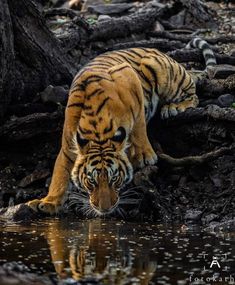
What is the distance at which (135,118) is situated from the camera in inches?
317

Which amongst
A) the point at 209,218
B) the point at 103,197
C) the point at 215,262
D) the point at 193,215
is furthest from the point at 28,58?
the point at 215,262

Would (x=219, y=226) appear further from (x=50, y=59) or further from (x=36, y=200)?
(x=50, y=59)

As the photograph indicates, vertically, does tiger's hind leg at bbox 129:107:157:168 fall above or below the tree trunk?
below

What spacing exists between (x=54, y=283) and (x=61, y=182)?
3.06m

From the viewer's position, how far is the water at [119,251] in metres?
5.70

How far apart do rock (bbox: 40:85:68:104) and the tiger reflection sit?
71.4 inches

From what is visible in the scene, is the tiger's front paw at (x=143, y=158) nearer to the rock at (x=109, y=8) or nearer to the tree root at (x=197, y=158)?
the tree root at (x=197, y=158)

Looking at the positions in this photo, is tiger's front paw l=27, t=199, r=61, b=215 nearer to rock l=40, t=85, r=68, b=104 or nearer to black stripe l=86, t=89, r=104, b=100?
black stripe l=86, t=89, r=104, b=100

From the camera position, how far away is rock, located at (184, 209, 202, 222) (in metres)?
7.71

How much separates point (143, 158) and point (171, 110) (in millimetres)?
809

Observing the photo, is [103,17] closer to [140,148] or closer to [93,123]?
[140,148]

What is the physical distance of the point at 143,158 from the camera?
8.16 metres

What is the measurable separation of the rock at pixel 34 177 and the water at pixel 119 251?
2.90 ft

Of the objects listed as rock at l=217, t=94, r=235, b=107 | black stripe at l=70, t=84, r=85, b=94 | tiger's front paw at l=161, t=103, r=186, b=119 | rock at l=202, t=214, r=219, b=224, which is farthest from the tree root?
black stripe at l=70, t=84, r=85, b=94
